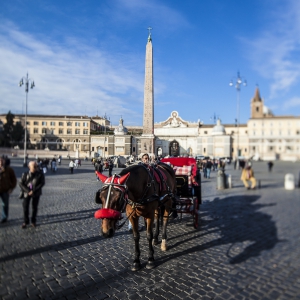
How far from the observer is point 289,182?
181 cm

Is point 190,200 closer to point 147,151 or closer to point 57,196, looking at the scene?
point 147,151

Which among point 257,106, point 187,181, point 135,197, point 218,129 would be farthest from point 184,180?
point 257,106

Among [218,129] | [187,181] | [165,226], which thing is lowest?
[165,226]

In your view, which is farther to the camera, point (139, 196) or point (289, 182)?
point (139, 196)

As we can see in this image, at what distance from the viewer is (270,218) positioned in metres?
1.96

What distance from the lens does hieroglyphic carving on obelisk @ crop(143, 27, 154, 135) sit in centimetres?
404

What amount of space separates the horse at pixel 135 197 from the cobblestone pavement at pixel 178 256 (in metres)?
0.44

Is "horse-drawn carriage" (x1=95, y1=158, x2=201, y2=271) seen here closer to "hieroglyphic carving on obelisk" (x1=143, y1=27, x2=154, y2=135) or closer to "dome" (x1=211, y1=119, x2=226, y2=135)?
"hieroglyphic carving on obelisk" (x1=143, y1=27, x2=154, y2=135)

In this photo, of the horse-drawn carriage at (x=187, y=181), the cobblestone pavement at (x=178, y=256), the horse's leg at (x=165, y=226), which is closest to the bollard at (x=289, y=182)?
the cobblestone pavement at (x=178, y=256)

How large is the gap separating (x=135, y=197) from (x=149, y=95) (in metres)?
2.06

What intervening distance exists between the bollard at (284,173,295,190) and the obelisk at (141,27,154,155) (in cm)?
226

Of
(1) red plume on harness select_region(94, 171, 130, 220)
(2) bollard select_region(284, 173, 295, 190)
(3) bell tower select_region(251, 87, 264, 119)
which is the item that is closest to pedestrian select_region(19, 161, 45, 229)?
(1) red plume on harness select_region(94, 171, 130, 220)

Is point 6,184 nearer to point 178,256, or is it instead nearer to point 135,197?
point 135,197

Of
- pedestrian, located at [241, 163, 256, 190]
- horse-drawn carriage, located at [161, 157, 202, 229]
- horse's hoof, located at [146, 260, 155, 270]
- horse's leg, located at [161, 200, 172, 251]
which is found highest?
pedestrian, located at [241, 163, 256, 190]
